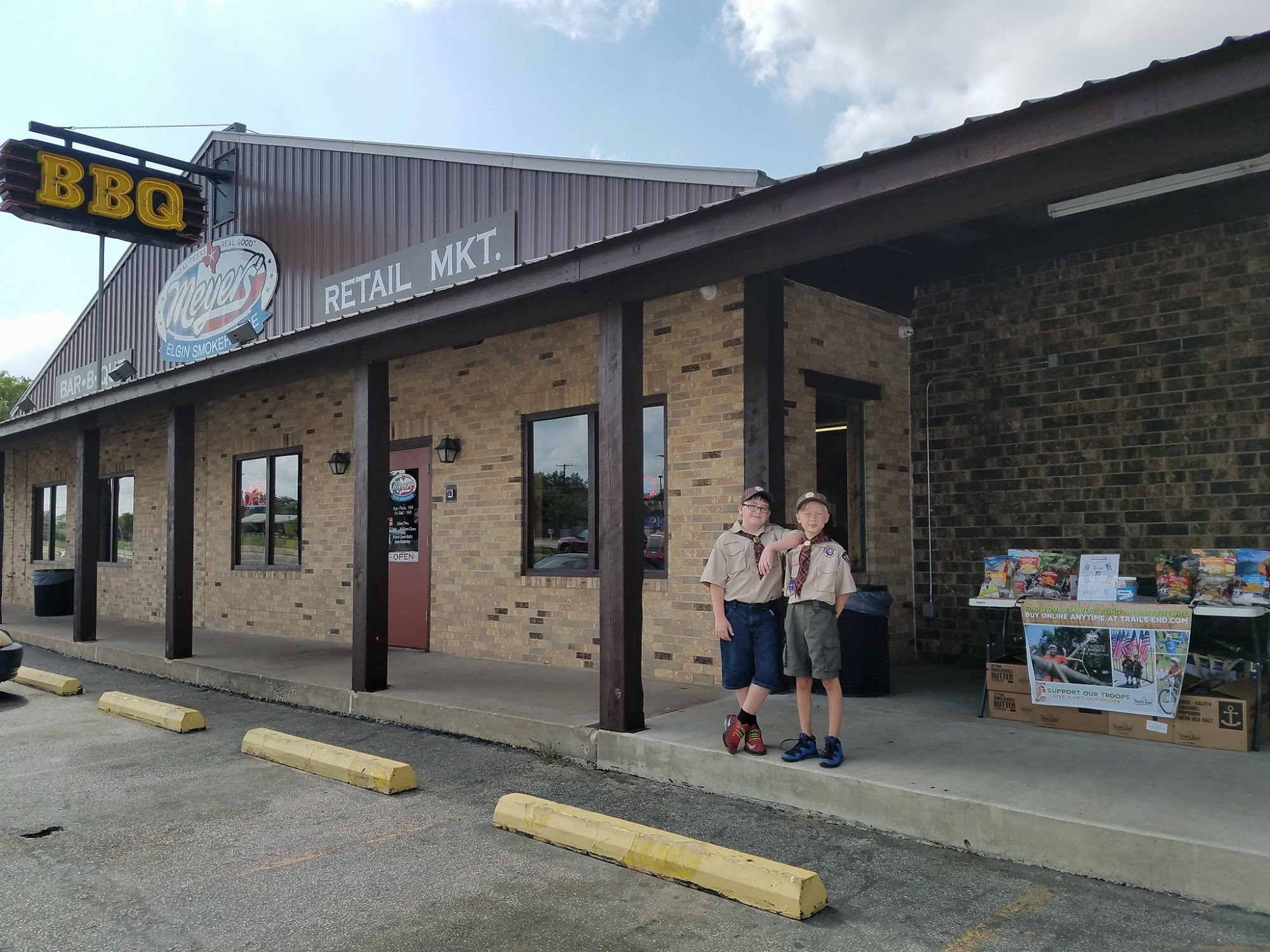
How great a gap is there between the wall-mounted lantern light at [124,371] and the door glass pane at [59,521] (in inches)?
159

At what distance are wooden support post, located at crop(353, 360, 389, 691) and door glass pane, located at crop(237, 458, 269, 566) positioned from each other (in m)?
5.40

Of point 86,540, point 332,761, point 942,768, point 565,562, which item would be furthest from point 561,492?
point 86,540

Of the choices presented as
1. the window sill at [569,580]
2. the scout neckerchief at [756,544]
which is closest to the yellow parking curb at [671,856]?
the scout neckerchief at [756,544]

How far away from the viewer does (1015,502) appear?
26.5 ft

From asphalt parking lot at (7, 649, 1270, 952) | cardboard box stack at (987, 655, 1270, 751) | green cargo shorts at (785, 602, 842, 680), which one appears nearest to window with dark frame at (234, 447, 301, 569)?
asphalt parking lot at (7, 649, 1270, 952)

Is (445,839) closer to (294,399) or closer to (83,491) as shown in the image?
(294,399)

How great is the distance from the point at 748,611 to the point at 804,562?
47 centimetres

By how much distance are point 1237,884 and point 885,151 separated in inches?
141

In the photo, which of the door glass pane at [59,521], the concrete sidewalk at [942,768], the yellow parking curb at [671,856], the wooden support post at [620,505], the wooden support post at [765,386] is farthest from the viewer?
the door glass pane at [59,521]

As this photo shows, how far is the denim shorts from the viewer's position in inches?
219

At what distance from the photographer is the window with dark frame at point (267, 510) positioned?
41.9 feet

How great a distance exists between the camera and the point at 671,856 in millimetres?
4301

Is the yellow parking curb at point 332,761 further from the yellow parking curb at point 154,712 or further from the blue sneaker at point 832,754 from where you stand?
the blue sneaker at point 832,754

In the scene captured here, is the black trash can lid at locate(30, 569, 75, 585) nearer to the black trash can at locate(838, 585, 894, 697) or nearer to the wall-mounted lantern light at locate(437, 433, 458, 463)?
the wall-mounted lantern light at locate(437, 433, 458, 463)
